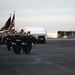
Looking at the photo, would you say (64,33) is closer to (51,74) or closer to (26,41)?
(26,41)

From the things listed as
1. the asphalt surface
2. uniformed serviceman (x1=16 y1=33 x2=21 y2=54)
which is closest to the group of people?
uniformed serviceman (x1=16 y1=33 x2=21 y2=54)

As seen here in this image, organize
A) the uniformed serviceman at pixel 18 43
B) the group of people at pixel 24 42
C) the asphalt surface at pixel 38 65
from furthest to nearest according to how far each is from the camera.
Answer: the uniformed serviceman at pixel 18 43 → the group of people at pixel 24 42 → the asphalt surface at pixel 38 65

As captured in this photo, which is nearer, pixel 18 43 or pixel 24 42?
pixel 24 42

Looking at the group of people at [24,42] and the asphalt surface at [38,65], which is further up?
the group of people at [24,42]

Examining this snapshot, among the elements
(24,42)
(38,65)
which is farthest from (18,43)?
(38,65)

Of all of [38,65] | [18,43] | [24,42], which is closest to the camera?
[38,65]

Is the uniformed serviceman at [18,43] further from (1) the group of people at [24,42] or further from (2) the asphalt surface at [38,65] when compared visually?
(2) the asphalt surface at [38,65]

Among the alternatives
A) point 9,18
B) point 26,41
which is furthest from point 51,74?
point 9,18

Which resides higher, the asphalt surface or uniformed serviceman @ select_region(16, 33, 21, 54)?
uniformed serviceman @ select_region(16, 33, 21, 54)

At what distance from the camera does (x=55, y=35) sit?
131625mm

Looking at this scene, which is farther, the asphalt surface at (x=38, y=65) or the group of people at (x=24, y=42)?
the group of people at (x=24, y=42)

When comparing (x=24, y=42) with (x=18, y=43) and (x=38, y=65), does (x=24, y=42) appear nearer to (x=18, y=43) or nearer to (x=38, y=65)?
(x=18, y=43)

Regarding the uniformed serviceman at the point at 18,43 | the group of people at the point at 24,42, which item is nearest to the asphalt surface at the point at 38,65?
the group of people at the point at 24,42

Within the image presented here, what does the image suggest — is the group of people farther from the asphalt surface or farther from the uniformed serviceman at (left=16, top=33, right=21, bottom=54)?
the asphalt surface
